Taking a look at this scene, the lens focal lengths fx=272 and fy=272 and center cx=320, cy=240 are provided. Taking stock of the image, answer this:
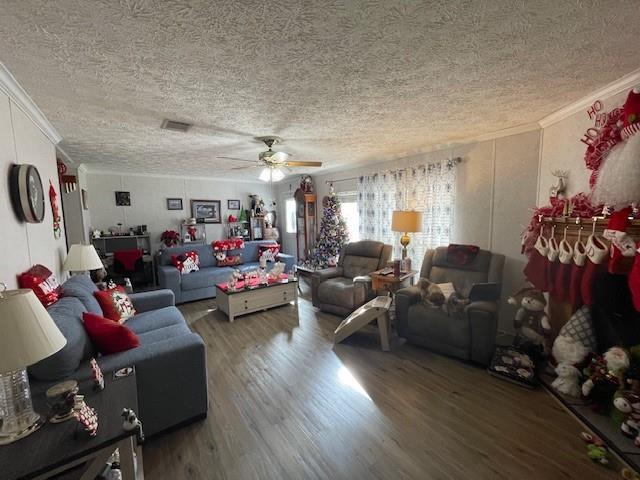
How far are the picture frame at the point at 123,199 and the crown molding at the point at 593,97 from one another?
21.2ft

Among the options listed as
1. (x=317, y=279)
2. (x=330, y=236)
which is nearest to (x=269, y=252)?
(x=330, y=236)

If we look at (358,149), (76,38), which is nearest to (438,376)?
(358,149)

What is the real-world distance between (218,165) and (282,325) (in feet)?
9.39

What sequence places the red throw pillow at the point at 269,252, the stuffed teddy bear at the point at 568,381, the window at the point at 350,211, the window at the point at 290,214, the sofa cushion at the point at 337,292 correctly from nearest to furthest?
the stuffed teddy bear at the point at 568,381, the sofa cushion at the point at 337,292, the window at the point at 350,211, the red throw pillow at the point at 269,252, the window at the point at 290,214

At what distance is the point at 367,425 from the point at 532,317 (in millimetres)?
1977

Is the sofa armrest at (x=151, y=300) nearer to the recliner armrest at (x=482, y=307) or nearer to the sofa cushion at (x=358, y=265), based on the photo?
the sofa cushion at (x=358, y=265)

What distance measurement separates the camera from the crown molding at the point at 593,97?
177cm

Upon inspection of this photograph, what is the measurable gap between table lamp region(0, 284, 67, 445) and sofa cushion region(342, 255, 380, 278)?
333 centimetres

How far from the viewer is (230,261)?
5180 millimetres

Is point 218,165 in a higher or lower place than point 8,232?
higher

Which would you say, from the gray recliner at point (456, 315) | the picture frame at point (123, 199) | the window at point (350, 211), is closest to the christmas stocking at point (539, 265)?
the gray recliner at point (456, 315)

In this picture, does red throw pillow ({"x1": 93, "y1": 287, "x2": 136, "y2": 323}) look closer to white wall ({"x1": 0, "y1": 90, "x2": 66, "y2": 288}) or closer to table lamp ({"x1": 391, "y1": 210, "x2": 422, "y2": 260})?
white wall ({"x1": 0, "y1": 90, "x2": 66, "y2": 288})

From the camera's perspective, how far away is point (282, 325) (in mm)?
3482

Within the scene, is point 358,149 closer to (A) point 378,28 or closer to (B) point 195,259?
(A) point 378,28
